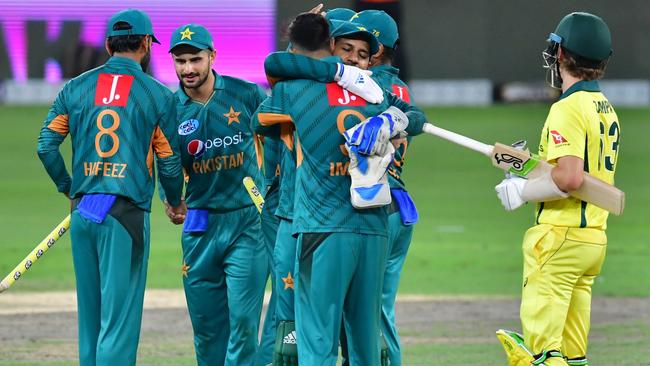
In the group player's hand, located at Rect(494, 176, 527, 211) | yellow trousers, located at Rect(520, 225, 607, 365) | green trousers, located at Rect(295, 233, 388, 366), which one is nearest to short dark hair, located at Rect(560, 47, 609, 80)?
player's hand, located at Rect(494, 176, 527, 211)

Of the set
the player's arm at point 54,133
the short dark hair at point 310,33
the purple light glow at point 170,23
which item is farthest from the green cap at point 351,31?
the purple light glow at point 170,23

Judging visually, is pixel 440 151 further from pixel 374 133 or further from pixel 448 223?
pixel 374 133

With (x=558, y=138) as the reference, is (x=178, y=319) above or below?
below

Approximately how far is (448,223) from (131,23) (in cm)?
1093

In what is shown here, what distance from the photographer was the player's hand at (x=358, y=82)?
6.17 meters

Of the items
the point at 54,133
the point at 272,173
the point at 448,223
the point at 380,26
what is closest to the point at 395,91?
the point at 380,26

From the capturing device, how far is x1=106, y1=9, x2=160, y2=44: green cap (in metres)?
6.95

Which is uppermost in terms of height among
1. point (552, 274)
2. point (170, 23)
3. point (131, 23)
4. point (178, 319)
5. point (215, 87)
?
point (131, 23)

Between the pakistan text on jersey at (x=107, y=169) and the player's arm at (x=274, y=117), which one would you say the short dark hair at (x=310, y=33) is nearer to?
the player's arm at (x=274, y=117)

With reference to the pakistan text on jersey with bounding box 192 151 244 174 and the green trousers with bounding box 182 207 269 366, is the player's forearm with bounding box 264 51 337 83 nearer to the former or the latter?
the pakistan text on jersey with bounding box 192 151 244 174

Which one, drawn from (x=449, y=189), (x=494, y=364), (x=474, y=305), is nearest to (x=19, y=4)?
(x=449, y=189)

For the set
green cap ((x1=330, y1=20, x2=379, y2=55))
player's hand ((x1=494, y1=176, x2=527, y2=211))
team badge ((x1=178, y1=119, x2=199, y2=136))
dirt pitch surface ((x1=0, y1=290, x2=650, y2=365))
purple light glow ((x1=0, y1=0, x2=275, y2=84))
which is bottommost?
purple light glow ((x1=0, y1=0, x2=275, y2=84))

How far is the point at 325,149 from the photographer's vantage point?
244 inches

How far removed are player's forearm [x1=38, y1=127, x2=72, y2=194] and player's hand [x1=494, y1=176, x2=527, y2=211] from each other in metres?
2.42
